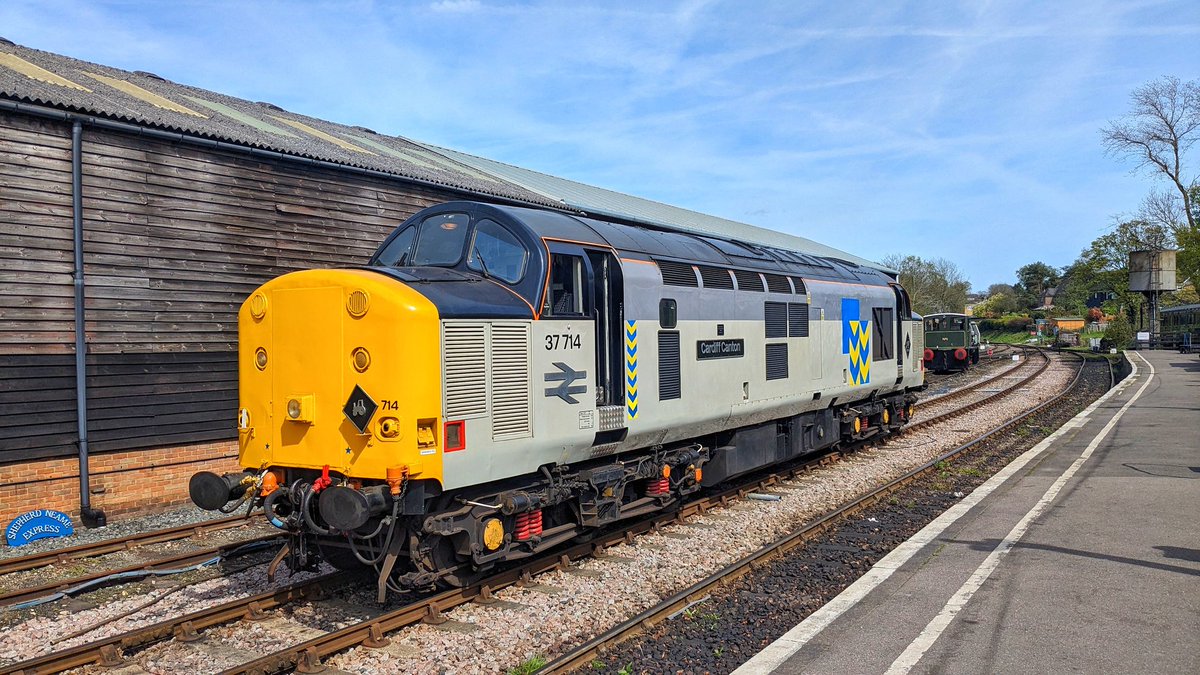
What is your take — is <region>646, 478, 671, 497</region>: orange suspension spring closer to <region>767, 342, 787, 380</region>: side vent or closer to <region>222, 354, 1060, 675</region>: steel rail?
<region>222, 354, 1060, 675</region>: steel rail

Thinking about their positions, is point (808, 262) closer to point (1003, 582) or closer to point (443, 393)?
point (1003, 582)

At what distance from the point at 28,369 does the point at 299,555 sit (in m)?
5.75

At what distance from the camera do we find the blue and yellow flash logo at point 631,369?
7.98 m

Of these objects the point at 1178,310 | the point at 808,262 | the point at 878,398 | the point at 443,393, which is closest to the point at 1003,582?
the point at 443,393

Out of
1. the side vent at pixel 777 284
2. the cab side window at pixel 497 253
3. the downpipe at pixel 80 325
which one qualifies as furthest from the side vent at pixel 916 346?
the downpipe at pixel 80 325

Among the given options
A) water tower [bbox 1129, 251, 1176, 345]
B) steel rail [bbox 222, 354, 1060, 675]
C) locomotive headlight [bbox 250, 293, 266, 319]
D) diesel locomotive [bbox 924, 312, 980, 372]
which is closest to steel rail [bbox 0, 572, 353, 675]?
steel rail [bbox 222, 354, 1060, 675]

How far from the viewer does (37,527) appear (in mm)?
9648

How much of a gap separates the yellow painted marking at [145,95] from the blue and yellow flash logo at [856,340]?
10905mm

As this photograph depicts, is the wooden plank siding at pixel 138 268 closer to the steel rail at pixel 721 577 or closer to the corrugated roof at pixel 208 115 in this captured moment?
the corrugated roof at pixel 208 115

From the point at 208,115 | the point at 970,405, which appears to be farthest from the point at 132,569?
the point at 970,405

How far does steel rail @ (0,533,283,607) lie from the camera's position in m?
7.14

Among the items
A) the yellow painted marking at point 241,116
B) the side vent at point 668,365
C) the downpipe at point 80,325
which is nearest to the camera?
the side vent at point 668,365

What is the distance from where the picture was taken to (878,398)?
1552cm

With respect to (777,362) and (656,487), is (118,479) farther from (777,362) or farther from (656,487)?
(777,362)
